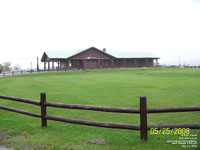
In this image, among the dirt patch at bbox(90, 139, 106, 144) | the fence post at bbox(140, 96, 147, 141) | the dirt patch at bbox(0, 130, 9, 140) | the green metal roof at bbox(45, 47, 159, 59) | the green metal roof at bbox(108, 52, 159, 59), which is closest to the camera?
the fence post at bbox(140, 96, 147, 141)

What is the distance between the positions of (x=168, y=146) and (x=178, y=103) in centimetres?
686

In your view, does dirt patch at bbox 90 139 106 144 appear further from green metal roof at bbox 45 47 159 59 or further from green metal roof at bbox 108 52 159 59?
green metal roof at bbox 108 52 159 59

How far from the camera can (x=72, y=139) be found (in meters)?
6.01

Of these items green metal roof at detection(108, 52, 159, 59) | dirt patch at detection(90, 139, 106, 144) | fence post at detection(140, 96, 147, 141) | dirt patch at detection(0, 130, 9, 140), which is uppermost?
green metal roof at detection(108, 52, 159, 59)

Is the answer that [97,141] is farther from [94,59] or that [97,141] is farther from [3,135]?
[94,59]

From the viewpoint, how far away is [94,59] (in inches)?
2387

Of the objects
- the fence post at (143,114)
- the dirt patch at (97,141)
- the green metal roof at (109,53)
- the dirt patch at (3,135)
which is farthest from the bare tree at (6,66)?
the fence post at (143,114)

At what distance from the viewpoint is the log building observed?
57322 mm

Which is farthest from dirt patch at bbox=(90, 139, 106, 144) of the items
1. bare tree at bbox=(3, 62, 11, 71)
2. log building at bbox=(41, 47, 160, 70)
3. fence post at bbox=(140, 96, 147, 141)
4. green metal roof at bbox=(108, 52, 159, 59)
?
bare tree at bbox=(3, 62, 11, 71)

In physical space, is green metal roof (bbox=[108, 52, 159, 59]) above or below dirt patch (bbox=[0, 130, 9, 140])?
above

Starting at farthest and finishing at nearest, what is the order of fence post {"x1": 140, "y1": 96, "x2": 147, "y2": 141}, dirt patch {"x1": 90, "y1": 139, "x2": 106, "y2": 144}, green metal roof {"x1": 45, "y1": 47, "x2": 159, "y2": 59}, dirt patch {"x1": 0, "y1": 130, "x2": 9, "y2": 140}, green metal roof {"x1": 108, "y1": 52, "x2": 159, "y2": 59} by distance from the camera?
green metal roof {"x1": 108, "y1": 52, "x2": 159, "y2": 59}, green metal roof {"x1": 45, "y1": 47, "x2": 159, "y2": 59}, dirt patch {"x1": 0, "y1": 130, "x2": 9, "y2": 140}, dirt patch {"x1": 90, "y1": 139, "x2": 106, "y2": 144}, fence post {"x1": 140, "y1": 96, "x2": 147, "y2": 141}

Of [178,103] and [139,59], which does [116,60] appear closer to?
[139,59]

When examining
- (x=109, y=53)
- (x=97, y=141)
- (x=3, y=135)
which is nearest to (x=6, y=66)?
(x=109, y=53)

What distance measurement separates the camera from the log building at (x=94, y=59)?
5732 cm
